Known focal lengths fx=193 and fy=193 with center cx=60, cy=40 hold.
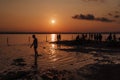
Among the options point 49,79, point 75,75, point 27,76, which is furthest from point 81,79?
point 27,76

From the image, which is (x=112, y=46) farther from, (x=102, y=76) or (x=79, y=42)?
(x=102, y=76)

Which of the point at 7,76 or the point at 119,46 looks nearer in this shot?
the point at 7,76

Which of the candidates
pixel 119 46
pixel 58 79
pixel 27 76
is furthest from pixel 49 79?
pixel 119 46

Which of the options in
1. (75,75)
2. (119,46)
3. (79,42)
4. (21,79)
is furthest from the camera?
(79,42)

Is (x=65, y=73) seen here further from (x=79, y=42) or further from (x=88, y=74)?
(x=79, y=42)

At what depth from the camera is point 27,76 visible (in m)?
13.4

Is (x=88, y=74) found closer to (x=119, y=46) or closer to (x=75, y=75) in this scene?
(x=75, y=75)

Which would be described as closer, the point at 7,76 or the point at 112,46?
the point at 7,76

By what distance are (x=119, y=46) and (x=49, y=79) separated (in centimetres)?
3048

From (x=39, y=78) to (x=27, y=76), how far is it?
0.96 meters

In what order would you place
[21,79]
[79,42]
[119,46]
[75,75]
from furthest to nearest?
[79,42]
[119,46]
[75,75]
[21,79]

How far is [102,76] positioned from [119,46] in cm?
2860

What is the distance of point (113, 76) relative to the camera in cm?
1314

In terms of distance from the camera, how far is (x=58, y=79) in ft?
41.7
